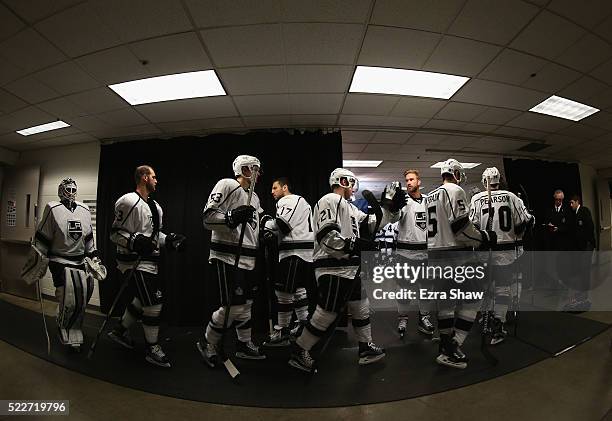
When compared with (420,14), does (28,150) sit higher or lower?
lower

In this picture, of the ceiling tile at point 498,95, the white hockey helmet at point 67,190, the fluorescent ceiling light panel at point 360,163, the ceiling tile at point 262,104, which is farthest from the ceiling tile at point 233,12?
the fluorescent ceiling light panel at point 360,163

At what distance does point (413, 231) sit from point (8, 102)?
3.56 meters

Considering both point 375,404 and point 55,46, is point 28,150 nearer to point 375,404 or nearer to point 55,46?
point 55,46

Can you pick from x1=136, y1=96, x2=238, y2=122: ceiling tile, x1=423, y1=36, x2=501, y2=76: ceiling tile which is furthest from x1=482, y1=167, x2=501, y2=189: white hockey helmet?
x1=136, y1=96, x2=238, y2=122: ceiling tile

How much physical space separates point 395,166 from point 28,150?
5103mm

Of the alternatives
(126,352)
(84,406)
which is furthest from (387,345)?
(126,352)

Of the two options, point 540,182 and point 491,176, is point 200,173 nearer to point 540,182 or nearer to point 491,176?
point 491,176

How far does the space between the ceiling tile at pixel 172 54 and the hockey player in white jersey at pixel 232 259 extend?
0.93 metres

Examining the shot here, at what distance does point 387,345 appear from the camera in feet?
7.20

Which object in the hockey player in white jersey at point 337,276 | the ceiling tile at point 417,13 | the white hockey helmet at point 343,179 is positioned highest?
the ceiling tile at point 417,13

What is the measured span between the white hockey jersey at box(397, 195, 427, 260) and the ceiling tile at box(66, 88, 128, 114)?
323 centimetres

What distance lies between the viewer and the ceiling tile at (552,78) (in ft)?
6.30

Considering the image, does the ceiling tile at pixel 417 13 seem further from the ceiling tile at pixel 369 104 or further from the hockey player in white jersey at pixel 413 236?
the hockey player in white jersey at pixel 413 236

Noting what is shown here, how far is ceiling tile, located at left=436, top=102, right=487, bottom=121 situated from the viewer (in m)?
2.68
